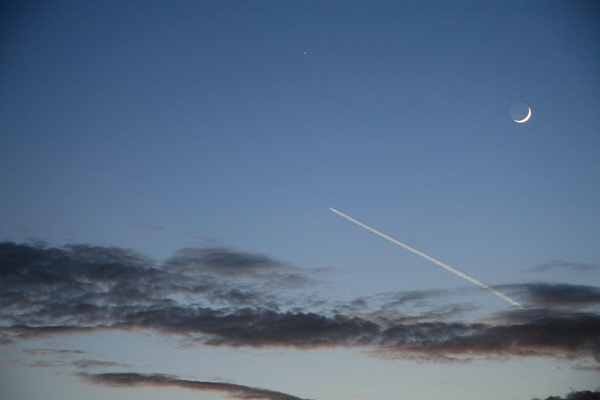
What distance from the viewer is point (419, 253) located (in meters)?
56.9

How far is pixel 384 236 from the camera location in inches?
2232

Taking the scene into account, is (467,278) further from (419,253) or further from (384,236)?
(384,236)

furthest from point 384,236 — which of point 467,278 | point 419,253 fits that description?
point 467,278

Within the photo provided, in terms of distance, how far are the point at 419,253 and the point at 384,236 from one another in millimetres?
6213

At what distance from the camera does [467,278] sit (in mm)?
56062

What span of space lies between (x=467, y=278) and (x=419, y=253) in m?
8.15

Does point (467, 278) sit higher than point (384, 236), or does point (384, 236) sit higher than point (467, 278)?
point (384, 236)

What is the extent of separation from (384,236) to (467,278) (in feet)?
47.0
